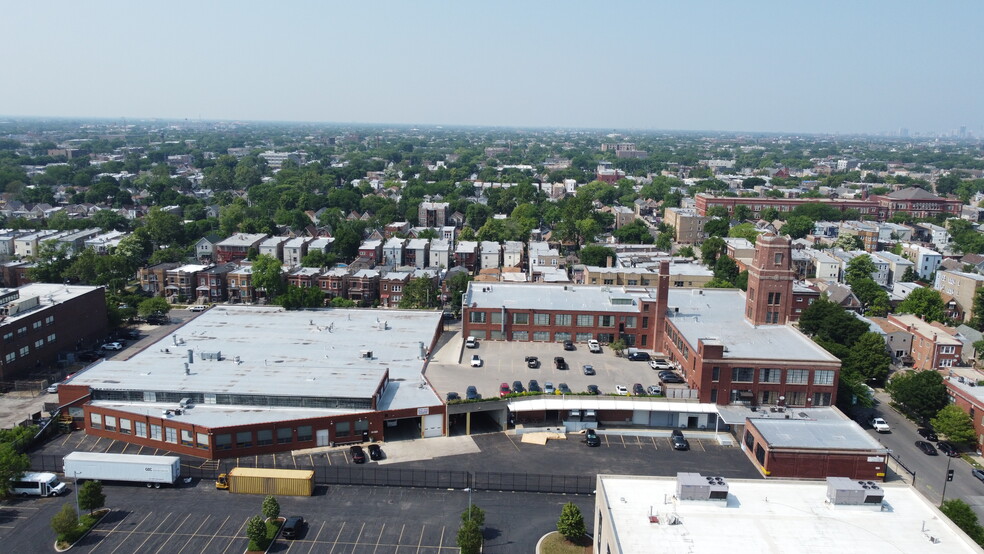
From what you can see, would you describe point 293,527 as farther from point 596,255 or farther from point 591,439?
point 596,255

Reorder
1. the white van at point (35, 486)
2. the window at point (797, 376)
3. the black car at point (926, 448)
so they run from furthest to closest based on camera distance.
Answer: the window at point (797, 376), the black car at point (926, 448), the white van at point (35, 486)

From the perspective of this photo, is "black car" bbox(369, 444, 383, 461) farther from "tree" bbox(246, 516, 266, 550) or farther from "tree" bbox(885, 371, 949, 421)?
"tree" bbox(885, 371, 949, 421)

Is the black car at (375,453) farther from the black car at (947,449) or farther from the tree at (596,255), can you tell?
the tree at (596,255)

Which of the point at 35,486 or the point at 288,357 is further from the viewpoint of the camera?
the point at 288,357

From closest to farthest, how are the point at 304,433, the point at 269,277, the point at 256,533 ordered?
the point at 256,533 → the point at 304,433 → the point at 269,277

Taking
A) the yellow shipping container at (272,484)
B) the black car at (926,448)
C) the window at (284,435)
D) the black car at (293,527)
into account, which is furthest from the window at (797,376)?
the window at (284,435)

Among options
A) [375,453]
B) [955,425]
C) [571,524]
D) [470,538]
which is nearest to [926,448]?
[955,425]
